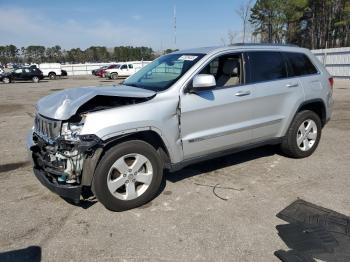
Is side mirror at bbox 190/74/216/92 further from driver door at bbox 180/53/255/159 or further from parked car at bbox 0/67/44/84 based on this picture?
parked car at bbox 0/67/44/84

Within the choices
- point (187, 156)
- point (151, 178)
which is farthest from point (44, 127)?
point (187, 156)

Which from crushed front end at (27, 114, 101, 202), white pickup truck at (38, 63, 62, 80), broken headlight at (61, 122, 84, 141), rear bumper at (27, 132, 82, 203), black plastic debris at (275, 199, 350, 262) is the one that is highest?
white pickup truck at (38, 63, 62, 80)

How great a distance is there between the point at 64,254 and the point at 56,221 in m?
0.72

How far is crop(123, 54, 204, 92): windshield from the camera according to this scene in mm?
4762

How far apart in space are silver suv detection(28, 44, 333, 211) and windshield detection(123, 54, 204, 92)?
0.02 meters

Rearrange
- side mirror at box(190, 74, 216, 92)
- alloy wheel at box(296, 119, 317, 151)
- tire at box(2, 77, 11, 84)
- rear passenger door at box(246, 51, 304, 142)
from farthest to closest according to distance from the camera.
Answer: tire at box(2, 77, 11, 84) → alloy wheel at box(296, 119, 317, 151) → rear passenger door at box(246, 51, 304, 142) → side mirror at box(190, 74, 216, 92)

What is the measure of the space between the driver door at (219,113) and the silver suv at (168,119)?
13 millimetres

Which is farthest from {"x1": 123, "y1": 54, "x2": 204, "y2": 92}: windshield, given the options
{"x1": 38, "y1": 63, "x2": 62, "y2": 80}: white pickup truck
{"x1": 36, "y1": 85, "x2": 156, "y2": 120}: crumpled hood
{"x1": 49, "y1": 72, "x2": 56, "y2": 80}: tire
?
{"x1": 49, "y1": 72, "x2": 56, "y2": 80}: tire

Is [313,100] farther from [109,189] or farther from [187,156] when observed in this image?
[109,189]

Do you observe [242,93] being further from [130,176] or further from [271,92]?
[130,176]

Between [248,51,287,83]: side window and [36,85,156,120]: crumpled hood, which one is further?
[248,51,287,83]: side window

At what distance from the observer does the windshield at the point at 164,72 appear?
4.76 meters

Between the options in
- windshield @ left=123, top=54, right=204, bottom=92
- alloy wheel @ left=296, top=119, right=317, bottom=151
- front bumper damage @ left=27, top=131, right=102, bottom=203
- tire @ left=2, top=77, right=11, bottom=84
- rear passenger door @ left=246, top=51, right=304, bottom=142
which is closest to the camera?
front bumper damage @ left=27, top=131, right=102, bottom=203

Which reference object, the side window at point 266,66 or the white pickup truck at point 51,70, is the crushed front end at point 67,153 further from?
the white pickup truck at point 51,70
